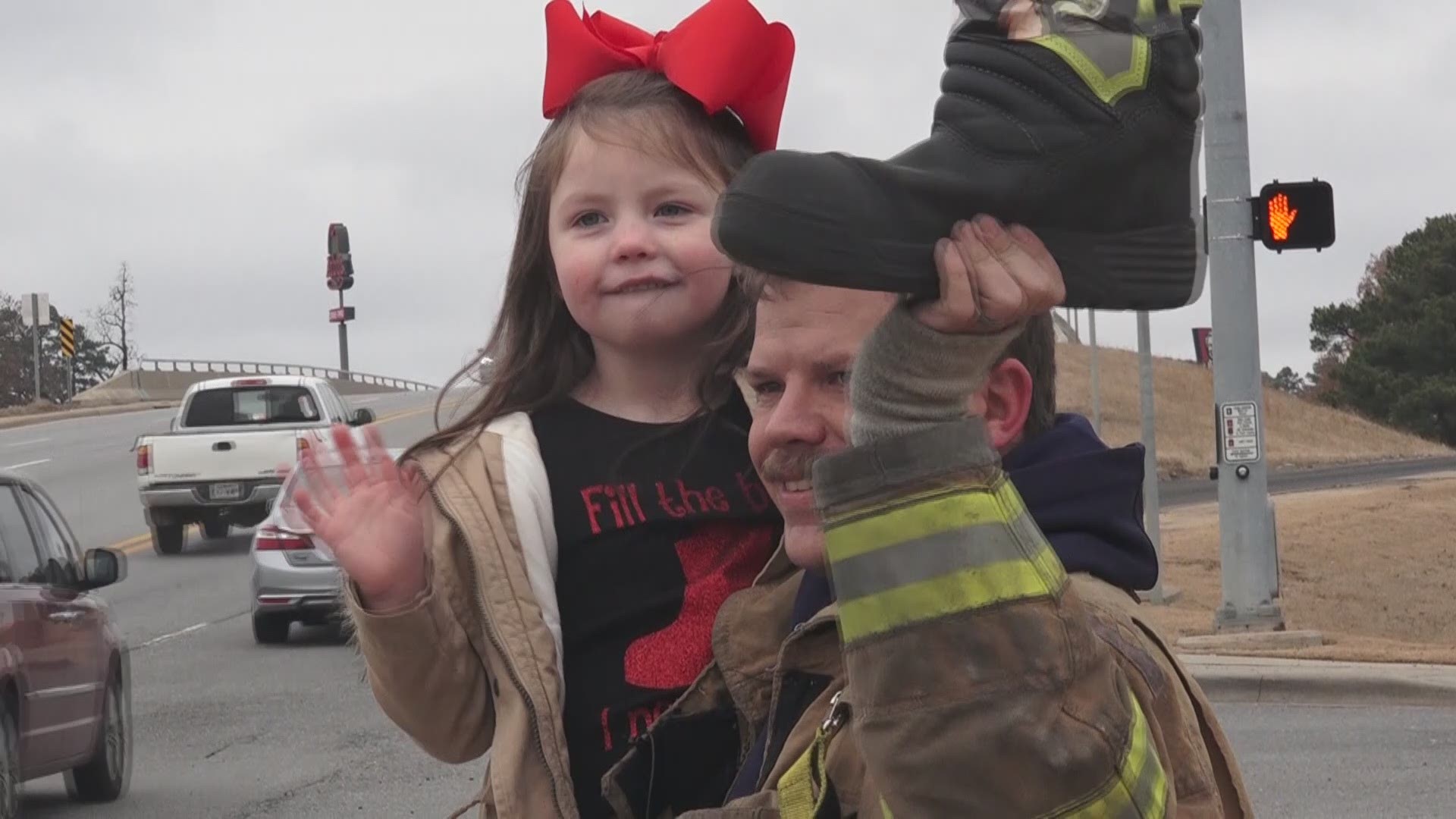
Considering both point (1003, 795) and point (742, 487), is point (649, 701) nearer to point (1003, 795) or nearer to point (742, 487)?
point (742, 487)

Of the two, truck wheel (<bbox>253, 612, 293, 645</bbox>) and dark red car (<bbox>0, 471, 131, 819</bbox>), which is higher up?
dark red car (<bbox>0, 471, 131, 819</bbox>)

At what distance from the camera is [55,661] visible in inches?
342

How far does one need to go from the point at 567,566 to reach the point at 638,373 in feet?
1.19

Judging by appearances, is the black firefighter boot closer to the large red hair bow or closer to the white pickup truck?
the large red hair bow

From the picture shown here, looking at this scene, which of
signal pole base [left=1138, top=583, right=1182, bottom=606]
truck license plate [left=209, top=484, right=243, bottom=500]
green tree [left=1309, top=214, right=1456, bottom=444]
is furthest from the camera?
green tree [left=1309, top=214, right=1456, bottom=444]

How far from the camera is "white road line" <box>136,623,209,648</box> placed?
15.9 metres

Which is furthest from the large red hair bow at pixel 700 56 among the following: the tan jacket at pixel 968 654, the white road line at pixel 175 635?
the white road line at pixel 175 635

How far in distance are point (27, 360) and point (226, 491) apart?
252ft

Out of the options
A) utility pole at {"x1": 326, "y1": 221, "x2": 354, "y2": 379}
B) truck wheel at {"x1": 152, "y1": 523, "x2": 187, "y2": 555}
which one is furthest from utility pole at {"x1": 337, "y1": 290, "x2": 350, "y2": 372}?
truck wheel at {"x1": 152, "y1": 523, "x2": 187, "y2": 555}

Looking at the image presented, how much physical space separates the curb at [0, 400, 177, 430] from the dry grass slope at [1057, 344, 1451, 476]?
86.4ft

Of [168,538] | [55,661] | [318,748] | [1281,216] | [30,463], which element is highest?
[1281,216]

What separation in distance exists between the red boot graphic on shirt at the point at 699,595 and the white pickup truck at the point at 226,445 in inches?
675

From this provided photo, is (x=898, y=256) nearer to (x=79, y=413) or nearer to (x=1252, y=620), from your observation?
(x=1252, y=620)

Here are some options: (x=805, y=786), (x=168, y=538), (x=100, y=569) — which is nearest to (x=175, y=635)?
(x=168, y=538)
